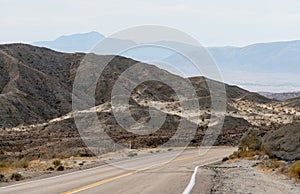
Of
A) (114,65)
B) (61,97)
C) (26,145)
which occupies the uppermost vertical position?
(114,65)

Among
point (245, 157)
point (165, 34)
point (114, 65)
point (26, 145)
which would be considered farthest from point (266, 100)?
point (165, 34)

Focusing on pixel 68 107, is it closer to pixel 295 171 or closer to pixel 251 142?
pixel 251 142

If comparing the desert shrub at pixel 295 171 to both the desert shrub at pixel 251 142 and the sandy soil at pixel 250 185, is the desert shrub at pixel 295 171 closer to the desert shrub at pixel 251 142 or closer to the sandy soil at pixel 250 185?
the sandy soil at pixel 250 185

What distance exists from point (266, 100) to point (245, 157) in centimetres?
9160

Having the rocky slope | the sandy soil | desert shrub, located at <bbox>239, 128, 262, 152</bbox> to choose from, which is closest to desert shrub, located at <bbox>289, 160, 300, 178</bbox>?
the sandy soil

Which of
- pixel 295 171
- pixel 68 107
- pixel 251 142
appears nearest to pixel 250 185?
pixel 295 171

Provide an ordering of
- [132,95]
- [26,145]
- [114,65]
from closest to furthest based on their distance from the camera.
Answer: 1. [26,145]
2. [132,95]
3. [114,65]

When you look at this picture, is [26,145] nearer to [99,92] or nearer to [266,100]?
[99,92]

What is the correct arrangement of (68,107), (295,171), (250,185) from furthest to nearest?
(68,107) < (295,171) < (250,185)

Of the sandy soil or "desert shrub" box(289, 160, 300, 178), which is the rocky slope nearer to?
"desert shrub" box(289, 160, 300, 178)

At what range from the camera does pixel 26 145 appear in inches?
2144

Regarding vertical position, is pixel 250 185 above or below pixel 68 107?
below

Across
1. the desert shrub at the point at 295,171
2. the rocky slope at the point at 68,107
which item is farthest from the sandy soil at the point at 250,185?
the rocky slope at the point at 68,107

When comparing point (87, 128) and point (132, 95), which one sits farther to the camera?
point (132, 95)
